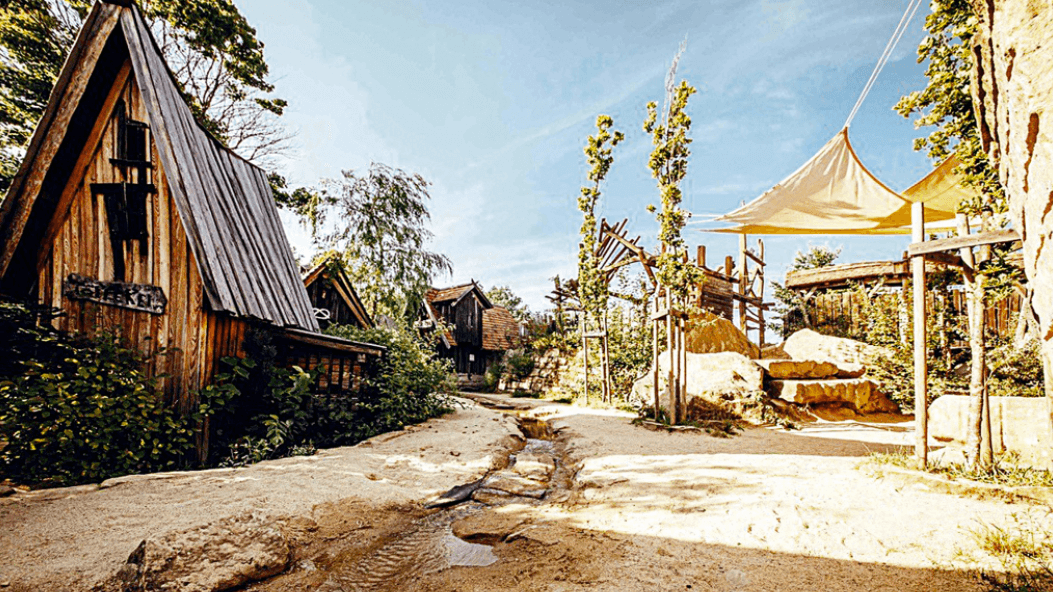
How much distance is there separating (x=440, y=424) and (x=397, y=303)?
27.7 feet

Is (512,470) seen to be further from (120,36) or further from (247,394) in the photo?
(120,36)

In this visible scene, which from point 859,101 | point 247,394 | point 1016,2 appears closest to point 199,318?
point 247,394

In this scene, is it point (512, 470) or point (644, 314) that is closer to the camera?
point (512, 470)

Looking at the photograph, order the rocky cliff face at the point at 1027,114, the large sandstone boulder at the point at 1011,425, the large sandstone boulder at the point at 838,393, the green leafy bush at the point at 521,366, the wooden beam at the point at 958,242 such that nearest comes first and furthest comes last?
the rocky cliff face at the point at 1027,114
the wooden beam at the point at 958,242
the large sandstone boulder at the point at 1011,425
the large sandstone boulder at the point at 838,393
the green leafy bush at the point at 521,366

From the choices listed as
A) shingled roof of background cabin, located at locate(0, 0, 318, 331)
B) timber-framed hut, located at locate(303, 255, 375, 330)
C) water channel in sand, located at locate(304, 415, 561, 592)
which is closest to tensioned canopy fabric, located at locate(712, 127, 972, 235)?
water channel in sand, located at locate(304, 415, 561, 592)

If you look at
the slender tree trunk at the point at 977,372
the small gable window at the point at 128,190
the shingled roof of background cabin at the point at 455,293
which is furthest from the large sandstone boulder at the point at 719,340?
the shingled roof of background cabin at the point at 455,293

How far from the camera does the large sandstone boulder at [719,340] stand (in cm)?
1291

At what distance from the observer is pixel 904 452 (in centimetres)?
561

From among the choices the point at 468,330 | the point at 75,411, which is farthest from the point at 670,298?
the point at 468,330

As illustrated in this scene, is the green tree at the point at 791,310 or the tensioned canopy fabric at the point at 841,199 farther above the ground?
the tensioned canopy fabric at the point at 841,199

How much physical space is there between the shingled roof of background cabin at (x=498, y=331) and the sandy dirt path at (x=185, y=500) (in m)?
18.8

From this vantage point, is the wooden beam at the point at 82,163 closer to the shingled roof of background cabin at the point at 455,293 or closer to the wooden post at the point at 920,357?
the wooden post at the point at 920,357

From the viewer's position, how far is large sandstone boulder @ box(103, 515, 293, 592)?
2.35m

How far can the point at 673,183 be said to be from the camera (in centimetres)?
898
